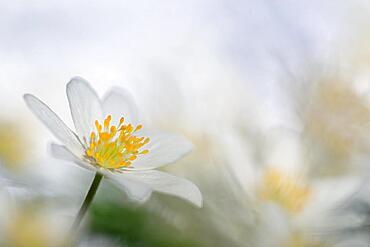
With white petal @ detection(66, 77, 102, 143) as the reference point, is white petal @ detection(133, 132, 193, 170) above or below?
below

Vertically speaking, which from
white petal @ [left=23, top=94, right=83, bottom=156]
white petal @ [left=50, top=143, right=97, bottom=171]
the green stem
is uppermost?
white petal @ [left=23, top=94, right=83, bottom=156]

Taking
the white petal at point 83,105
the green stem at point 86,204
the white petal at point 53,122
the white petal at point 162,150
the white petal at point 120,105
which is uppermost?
the white petal at point 120,105

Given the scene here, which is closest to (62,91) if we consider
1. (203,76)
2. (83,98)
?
(203,76)

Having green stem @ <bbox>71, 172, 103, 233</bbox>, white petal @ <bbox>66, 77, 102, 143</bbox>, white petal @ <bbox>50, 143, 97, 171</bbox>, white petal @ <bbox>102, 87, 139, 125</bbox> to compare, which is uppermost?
white petal @ <bbox>102, 87, 139, 125</bbox>

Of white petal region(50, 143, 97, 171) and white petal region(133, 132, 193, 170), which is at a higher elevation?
white petal region(133, 132, 193, 170)
